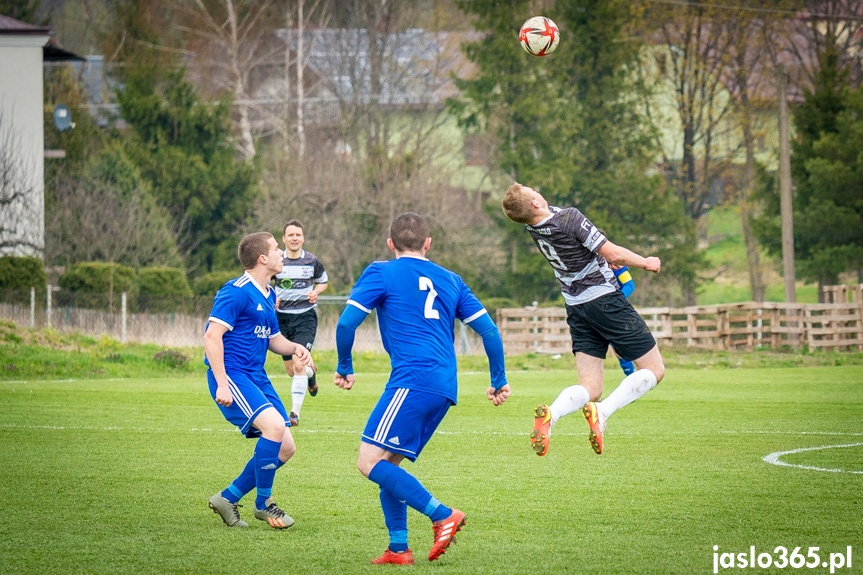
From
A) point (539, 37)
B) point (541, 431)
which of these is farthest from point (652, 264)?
point (539, 37)

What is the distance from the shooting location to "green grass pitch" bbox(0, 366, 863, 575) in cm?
519

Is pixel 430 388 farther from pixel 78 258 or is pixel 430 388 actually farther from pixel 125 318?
pixel 78 258

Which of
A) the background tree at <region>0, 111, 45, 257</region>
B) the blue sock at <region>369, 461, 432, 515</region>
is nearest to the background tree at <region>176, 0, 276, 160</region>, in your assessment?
the background tree at <region>0, 111, 45, 257</region>

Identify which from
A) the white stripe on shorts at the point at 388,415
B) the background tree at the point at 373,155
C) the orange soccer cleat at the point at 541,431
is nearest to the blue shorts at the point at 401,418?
the white stripe on shorts at the point at 388,415

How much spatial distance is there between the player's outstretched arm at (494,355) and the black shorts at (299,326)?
24.7ft

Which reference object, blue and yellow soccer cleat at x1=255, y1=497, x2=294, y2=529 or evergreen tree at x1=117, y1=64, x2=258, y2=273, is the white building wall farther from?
blue and yellow soccer cleat at x1=255, y1=497, x2=294, y2=529

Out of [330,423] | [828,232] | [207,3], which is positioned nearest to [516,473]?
[330,423]

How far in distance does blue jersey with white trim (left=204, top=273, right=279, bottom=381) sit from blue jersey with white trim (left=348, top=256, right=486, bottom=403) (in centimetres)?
112

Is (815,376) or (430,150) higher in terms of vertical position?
(430,150)

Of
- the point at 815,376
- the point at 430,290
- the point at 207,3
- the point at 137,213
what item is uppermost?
the point at 207,3

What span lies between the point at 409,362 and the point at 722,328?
21.8 metres

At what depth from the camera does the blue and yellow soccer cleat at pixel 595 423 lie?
675 cm

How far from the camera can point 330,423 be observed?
448 inches

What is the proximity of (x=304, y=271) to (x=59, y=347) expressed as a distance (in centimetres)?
923
